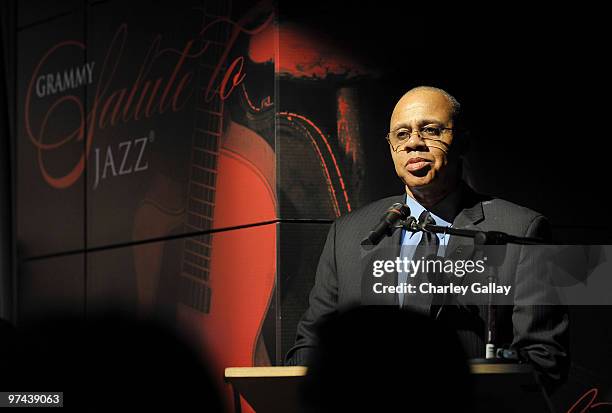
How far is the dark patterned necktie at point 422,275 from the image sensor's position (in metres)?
2.94

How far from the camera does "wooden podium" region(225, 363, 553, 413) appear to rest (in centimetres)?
220

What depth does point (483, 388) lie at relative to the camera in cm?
216

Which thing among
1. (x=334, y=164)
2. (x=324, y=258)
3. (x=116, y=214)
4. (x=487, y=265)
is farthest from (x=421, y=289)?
(x=116, y=214)

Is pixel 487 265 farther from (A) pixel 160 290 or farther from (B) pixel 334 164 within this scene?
(A) pixel 160 290

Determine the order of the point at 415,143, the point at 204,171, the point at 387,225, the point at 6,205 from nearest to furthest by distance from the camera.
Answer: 1. the point at 387,225
2. the point at 415,143
3. the point at 204,171
4. the point at 6,205

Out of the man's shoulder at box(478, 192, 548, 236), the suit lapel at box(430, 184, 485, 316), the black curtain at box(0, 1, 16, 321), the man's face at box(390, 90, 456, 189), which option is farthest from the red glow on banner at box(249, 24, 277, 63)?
the black curtain at box(0, 1, 16, 321)

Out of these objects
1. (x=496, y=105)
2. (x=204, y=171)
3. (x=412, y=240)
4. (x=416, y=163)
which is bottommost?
(x=412, y=240)

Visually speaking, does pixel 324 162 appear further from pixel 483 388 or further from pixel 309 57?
pixel 483 388

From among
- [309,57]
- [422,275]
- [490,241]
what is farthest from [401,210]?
[309,57]

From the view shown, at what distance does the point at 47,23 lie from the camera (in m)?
5.53

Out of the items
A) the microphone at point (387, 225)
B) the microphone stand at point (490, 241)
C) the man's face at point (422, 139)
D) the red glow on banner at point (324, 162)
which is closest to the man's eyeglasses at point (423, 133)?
the man's face at point (422, 139)

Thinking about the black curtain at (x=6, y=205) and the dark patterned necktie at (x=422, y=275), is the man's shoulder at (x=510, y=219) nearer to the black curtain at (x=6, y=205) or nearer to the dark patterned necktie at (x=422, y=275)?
the dark patterned necktie at (x=422, y=275)

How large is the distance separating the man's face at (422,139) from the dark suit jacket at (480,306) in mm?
141

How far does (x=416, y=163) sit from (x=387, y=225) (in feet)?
2.32
